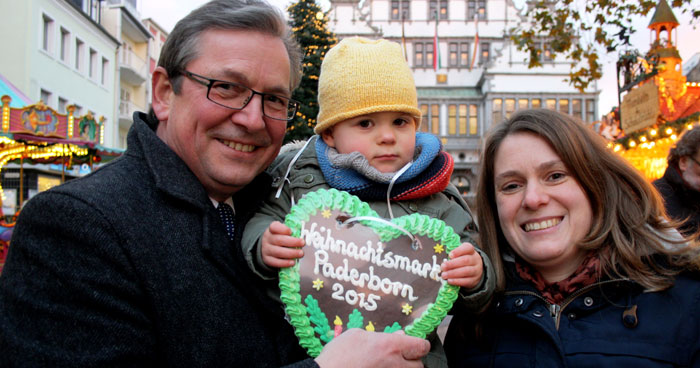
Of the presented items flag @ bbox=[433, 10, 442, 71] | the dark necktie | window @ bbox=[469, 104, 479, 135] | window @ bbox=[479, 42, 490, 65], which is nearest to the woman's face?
the dark necktie

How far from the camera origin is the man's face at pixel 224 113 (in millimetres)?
1799

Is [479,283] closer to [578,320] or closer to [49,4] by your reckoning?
[578,320]

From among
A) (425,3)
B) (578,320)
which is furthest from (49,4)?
(425,3)

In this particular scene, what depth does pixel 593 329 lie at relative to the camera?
5.86 feet

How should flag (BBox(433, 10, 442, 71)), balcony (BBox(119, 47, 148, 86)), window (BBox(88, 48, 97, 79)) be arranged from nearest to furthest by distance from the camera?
window (BBox(88, 48, 97, 79)), balcony (BBox(119, 47, 148, 86)), flag (BBox(433, 10, 442, 71))

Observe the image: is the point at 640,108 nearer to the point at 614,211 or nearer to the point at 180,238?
the point at 614,211

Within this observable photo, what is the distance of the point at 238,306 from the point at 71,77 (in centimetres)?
2359

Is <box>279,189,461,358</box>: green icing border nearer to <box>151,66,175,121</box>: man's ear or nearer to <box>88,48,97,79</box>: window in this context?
<box>151,66,175,121</box>: man's ear

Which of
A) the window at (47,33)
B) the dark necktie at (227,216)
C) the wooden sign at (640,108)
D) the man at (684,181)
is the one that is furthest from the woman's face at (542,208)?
the window at (47,33)

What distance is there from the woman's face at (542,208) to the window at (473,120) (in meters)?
36.3

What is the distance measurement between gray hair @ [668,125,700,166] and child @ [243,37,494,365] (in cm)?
379

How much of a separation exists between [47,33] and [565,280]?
23568 millimetres

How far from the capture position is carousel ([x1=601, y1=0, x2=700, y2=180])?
7.79m

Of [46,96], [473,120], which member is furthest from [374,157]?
[473,120]
